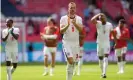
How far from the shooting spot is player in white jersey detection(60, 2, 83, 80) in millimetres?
17516

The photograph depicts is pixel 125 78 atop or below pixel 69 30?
below

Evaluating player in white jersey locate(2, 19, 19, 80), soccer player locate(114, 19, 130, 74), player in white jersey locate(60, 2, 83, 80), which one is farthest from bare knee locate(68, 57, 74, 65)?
soccer player locate(114, 19, 130, 74)

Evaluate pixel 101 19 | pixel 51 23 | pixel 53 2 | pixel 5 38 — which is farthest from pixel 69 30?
pixel 53 2

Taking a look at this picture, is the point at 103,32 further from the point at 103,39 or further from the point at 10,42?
the point at 10,42

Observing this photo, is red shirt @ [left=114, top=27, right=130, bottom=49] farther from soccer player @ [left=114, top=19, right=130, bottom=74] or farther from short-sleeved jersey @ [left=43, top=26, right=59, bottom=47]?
short-sleeved jersey @ [left=43, top=26, right=59, bottom=47]

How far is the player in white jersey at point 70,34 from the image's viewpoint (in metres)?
17.5

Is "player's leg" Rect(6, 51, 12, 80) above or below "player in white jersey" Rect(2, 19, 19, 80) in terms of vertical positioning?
below

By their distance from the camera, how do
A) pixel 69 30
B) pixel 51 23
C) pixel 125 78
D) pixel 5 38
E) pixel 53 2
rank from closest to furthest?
1. pixel 69 30
2. pixel 5 38
3. pixel 125 78
4. pixel 51 23
5. pixel 53 2

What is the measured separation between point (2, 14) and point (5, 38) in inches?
811

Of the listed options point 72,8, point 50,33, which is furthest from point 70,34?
point 50,33

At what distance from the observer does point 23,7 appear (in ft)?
132

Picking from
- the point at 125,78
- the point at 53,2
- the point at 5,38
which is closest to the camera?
the point at 5,38

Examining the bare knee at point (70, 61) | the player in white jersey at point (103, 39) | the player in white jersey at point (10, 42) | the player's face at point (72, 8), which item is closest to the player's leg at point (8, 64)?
the player in white jersey at point (10, 42)

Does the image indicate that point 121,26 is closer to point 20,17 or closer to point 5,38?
point 5,38
